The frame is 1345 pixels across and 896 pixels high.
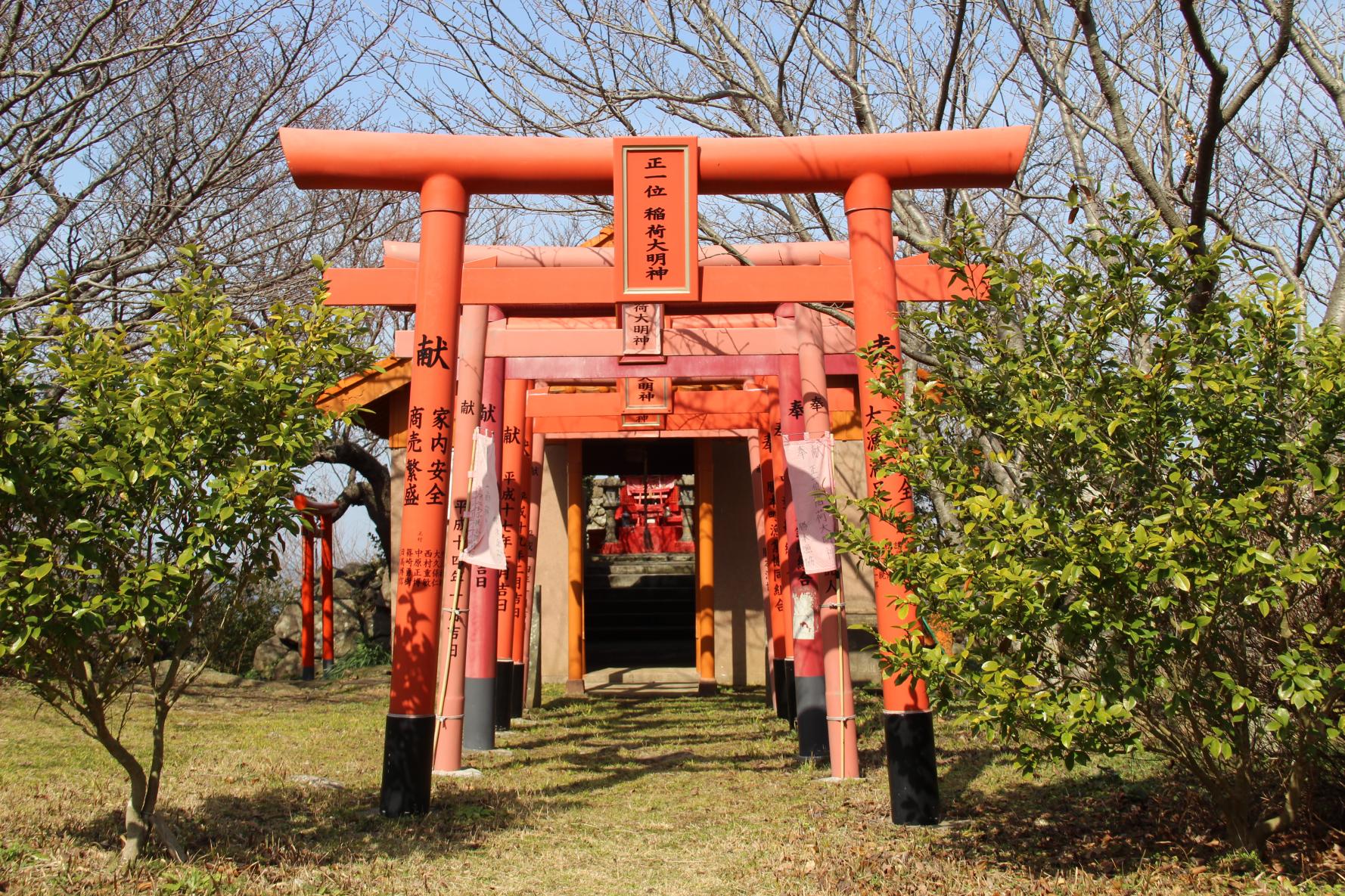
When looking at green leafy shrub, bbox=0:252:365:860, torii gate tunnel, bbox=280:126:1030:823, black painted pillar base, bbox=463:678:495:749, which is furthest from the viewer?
black painted pillar base, bbox=463:678:495:749

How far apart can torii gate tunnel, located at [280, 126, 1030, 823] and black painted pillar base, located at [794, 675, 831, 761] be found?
2028 millimetres

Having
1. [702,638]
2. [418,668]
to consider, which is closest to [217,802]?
[418,668]

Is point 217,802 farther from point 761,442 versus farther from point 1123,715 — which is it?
point 761,442

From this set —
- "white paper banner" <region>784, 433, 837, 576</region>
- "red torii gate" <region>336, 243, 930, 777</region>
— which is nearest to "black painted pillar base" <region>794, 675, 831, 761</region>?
"red torii gate" <region>336, 243, 930, 777</region>

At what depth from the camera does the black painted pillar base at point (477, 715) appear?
884 centimetres

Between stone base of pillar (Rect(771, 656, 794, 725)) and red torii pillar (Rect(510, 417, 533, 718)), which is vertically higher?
red torii pillar (Rect(510, 417, 533, 718))

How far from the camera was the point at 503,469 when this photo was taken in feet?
35.0

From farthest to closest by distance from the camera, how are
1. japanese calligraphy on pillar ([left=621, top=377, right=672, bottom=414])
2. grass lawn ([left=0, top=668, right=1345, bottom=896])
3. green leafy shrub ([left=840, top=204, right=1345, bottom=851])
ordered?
japanese calligraphy on pillar ([left=621, top=377, right=672, bottom=414]) < grass lawn ([left=0, top=668, right=1345, bottom=896]) < green leafy shrub ([left=840, top=204, right=1345, bottom=851])

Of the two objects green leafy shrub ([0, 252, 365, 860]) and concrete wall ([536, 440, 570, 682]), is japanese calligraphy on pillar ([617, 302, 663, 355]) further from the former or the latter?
concrete wall ([536, 440, 570, 682])

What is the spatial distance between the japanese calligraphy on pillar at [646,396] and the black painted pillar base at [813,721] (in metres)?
3.38

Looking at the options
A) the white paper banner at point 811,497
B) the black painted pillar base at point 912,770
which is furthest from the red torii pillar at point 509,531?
the black painted pillar base at point 912,770

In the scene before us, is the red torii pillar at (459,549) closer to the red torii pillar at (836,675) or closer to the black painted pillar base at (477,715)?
the black painted pillar base at (477,715)

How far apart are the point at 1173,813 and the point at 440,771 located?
4.59 meters

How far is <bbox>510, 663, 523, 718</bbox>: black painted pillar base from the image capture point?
11.0 meters
